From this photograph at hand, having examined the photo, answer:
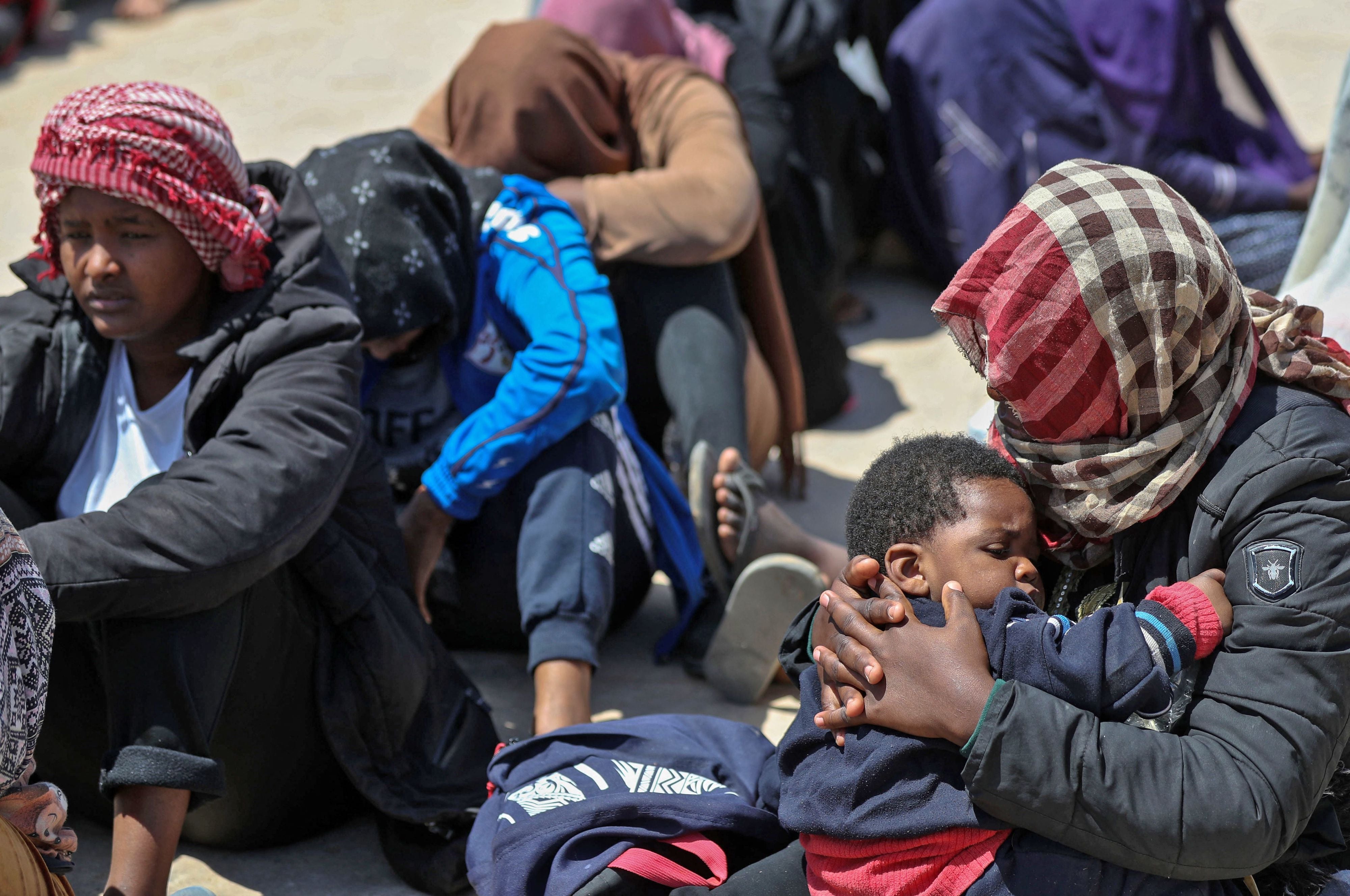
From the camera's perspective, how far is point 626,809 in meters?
2.06

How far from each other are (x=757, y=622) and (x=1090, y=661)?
1.40m

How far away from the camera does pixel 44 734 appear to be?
94.3 inches

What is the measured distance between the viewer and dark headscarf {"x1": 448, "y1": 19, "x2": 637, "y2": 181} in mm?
3629

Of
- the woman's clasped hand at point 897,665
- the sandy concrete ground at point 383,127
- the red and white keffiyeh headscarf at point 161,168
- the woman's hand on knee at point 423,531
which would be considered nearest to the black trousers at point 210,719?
the sandy concrete ground at point 383,127

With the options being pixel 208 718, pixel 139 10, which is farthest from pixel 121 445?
pixel 139 10

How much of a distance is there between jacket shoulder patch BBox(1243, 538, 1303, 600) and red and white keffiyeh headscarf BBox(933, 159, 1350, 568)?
0.15 meters

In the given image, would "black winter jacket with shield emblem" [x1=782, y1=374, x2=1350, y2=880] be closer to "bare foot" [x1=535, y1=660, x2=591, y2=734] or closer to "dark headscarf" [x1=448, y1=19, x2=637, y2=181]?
"bare foot" [x1=535, y1=660, x2=591, y2=734]

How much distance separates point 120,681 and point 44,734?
1.40 ft

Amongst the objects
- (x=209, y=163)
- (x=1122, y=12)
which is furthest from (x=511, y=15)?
(x=209, y=163)

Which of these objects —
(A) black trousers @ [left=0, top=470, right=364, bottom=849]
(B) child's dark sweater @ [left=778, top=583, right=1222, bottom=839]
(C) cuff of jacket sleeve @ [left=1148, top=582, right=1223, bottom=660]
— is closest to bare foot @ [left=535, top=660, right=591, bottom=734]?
(A) black trousers @ [left=0, top=470, right=364, bottom=849]

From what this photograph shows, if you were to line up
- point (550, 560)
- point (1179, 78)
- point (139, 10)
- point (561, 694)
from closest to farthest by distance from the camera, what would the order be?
1. point (561, 694)
2. point (550, 560)
3. point (1179, 78)
4. point (139, 10)

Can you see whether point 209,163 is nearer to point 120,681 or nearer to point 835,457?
point 120,681

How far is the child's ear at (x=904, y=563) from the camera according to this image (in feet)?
6.27

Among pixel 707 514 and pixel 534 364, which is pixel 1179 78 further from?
pixel 534 364
